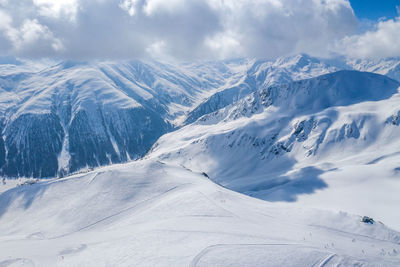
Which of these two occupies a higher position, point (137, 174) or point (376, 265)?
point (137, 174)

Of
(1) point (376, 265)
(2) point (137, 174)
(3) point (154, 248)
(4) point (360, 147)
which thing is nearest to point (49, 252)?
(3) point (154, 248)

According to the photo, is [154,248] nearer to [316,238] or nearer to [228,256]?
[228,256]

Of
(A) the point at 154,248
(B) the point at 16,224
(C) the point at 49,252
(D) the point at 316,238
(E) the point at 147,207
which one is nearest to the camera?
(A) the point at 154,248

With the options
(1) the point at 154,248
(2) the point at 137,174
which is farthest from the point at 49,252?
(2) the point at 137,174

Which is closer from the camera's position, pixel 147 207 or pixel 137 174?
pixel 147 207

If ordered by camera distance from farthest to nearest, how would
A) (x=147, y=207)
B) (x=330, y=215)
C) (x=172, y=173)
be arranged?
1. (x=172, y=173)
2. (x=147, y=207)
3. (x=330, y=215)

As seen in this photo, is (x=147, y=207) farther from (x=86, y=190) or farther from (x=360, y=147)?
(x=360, y=147)
